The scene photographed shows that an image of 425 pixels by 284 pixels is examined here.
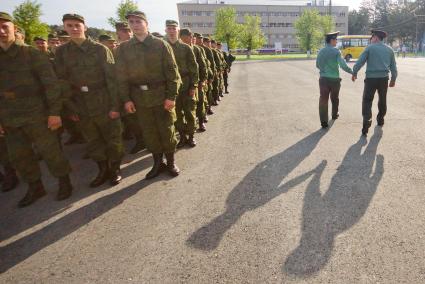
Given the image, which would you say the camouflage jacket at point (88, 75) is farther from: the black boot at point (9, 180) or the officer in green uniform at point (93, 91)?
the black boot at point (9, 180)

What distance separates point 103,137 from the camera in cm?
424

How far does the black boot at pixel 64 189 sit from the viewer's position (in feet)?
12.6

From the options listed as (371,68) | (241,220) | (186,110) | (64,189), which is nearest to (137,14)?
(186,110)

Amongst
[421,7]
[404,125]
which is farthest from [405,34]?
[404,125]

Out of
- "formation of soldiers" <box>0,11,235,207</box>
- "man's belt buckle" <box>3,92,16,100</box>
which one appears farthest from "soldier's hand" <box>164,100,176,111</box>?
"man's belt buckle" <box>3,92,16,100</box>

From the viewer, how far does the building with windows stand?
82812 mm

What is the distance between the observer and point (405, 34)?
8150 centimetres

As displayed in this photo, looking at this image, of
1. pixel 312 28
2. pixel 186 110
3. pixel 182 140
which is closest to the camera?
pixel 186 110

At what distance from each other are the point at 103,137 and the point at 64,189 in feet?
2.76

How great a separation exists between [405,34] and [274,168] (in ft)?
318

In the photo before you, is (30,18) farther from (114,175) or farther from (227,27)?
(227,27)

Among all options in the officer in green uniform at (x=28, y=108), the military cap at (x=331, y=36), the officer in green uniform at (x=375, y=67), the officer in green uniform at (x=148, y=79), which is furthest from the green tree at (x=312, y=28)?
the officer in green uniform at (x=28, y=108)

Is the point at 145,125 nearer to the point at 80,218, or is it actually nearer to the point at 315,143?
the point at 80,218

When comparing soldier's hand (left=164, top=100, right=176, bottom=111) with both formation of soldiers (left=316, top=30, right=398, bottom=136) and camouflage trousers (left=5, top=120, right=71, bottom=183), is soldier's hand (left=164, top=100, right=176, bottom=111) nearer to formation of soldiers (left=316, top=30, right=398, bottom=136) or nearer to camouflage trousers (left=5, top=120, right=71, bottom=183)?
camouflage trousers (left=5, top=120, right=71, bottom=183)
